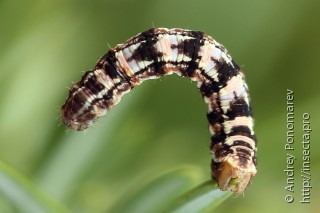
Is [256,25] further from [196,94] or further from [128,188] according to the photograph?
[128,188]

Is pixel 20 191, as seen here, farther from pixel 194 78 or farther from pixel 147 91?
pixel 147 91

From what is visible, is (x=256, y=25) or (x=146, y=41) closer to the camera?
(x=146, y=41)

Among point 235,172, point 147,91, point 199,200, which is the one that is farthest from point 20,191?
point 147,91

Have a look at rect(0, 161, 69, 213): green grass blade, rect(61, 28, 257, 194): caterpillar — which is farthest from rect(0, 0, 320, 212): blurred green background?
rect(0, 161, 69, 213): green grass blade

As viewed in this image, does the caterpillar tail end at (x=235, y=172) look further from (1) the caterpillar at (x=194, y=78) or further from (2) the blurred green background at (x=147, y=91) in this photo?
(2) the blurred green background at (x=147, y=91)

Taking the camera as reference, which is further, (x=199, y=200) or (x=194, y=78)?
(x=194, y=78)

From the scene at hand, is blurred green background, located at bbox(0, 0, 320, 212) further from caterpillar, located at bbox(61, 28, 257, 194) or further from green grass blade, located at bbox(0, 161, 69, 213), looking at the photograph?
green grass blade, located at bbox(0, 161, 69, 213)

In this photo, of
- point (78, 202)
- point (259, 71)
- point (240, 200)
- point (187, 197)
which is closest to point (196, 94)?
point (259, 71)
